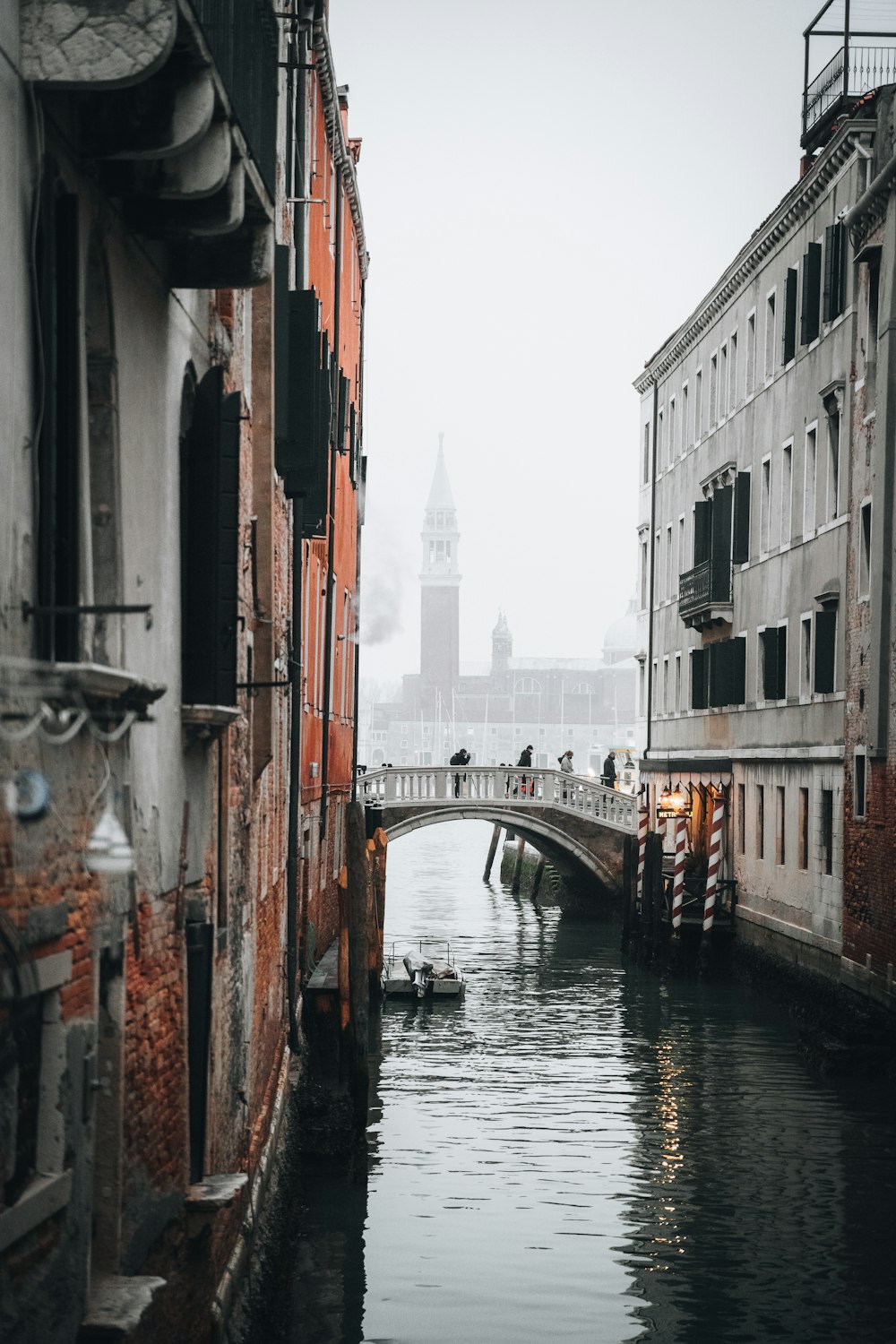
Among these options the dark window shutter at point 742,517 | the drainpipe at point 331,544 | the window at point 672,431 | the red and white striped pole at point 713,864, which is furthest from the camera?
the window at point 672,431

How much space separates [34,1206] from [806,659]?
679 inches

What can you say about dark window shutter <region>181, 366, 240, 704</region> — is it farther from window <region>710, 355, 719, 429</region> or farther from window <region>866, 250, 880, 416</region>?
window <region>710, 355, 719, 429</region>

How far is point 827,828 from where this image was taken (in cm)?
1927

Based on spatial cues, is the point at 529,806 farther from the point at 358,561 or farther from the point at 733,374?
the point at 733,374

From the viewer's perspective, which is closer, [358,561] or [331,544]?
[331,544]

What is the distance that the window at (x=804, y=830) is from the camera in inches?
792

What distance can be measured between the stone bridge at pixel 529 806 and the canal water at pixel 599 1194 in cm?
1070

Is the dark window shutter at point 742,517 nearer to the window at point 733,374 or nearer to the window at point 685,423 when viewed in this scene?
the window at point 733,374

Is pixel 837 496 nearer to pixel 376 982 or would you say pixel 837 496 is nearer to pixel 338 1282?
pixel 376 982

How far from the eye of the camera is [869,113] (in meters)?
18.3

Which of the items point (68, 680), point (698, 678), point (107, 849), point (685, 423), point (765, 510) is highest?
point (685, 423)

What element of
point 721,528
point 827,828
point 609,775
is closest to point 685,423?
point 721,528

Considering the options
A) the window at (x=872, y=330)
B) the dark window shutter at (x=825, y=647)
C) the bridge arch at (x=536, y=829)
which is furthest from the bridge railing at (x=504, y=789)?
the window at (x=872, y=330)

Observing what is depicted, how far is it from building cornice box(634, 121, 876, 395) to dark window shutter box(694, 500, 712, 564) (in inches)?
110
